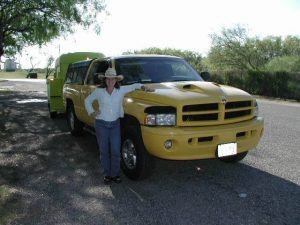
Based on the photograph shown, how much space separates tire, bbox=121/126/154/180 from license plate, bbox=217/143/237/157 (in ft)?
3.15

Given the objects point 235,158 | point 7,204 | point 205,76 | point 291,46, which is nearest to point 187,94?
point 235,158

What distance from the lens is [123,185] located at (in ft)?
17.9

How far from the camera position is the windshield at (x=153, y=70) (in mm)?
6332

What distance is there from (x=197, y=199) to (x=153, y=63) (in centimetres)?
278

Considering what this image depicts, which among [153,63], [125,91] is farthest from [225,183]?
[153,63]

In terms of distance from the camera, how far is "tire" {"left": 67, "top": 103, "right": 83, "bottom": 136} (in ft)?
29.0

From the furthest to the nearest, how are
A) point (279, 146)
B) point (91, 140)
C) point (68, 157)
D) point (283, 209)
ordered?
point (91, 140)
point (279, 146)
point (68, 157)
point (283, 209)

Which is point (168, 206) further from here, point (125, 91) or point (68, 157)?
point (68, 157)

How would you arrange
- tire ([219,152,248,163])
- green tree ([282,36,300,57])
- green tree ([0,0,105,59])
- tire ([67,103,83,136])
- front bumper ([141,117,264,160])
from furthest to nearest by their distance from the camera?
green tree ([282,36,300,57]) < green tree ([0,0,105,59]) < tire ([67,103,83,136]) < tire ([219,152,248,163]) < front bumper ([141,117,264,160])

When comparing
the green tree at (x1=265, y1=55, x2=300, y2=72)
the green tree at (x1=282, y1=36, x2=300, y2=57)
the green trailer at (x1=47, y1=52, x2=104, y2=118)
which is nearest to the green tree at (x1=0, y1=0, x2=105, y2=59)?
the green trailer at (x1=47, y1=52, x2=104, y2=118)

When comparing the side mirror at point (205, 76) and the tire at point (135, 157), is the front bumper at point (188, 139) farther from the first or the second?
the side mirror at point (205, 76)

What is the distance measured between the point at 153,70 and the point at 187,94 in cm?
140

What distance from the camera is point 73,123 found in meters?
9.03

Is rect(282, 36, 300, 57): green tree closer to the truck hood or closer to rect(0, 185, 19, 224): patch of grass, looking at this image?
the truck hood
